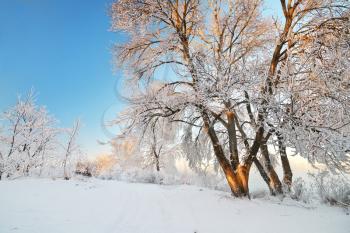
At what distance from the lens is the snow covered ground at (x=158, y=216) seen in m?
4.82

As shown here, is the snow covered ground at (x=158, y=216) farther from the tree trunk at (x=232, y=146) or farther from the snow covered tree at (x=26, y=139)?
the snow covered tree at (x=26, y=139)

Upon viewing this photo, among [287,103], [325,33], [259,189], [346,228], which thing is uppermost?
[325,33]

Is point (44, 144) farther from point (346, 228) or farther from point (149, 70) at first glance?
point (346, 228)

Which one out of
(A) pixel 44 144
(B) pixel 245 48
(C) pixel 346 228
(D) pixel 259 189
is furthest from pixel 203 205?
(A) pixel 44 144

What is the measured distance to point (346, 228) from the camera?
16.0ft

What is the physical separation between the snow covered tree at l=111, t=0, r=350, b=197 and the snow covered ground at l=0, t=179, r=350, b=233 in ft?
4.29

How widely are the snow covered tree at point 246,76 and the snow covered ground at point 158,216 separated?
1.31 m

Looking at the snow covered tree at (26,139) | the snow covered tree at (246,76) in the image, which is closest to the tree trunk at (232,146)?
the snow covered tree at (246,76)

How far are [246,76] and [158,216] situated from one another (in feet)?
12.6

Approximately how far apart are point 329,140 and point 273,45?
14.0 ft

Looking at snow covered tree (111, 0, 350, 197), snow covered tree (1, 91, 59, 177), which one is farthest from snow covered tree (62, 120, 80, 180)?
snow covered tree (111, 0, 350, 197)

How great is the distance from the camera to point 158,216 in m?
5.96

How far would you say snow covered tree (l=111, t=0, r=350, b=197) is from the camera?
20.2 ft

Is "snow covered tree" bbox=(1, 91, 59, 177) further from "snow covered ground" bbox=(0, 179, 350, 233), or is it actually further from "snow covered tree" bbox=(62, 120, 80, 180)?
"snow covered ground" bbox=(0, 179, 350, 233)
